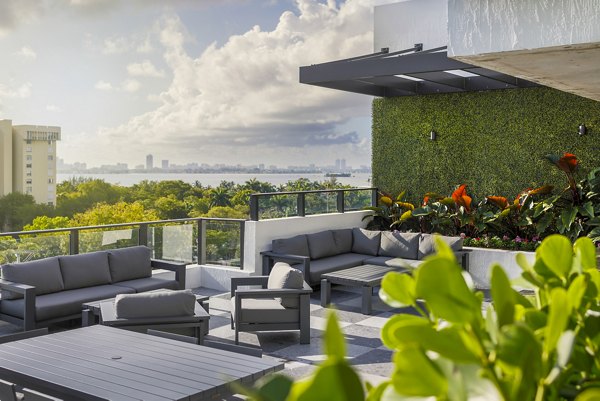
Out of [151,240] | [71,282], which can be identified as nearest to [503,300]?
[71,282]

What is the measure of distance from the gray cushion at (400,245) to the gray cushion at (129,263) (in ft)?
11.9

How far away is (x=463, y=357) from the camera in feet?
1.47

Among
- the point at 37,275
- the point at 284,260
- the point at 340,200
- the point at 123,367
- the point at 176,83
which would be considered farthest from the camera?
the point at 176,83

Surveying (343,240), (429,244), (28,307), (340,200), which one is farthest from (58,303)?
(340,200)

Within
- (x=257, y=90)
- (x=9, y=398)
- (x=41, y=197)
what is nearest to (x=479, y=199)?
(x=9, y=398)

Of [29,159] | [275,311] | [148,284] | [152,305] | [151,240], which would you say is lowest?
[275,311]

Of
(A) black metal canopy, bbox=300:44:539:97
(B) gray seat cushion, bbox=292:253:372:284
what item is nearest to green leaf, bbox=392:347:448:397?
(A) black metal canopy, bbox=300:44:539:97

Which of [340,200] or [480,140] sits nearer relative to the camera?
[340,200]

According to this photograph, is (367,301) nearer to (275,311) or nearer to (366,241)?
(275,311)

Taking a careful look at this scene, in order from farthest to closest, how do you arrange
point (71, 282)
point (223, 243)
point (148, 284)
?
point (223, 243)
point (148, 284)
point (71, 282)

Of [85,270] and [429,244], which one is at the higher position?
[429,244]

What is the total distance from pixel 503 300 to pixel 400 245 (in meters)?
9.23

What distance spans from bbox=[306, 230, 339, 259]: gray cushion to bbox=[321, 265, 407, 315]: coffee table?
83cm

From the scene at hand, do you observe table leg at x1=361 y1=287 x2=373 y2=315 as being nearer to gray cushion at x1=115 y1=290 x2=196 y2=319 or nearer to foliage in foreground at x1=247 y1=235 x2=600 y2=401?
gray cushion at x1=115 y1=290 x2=196 y2=319
